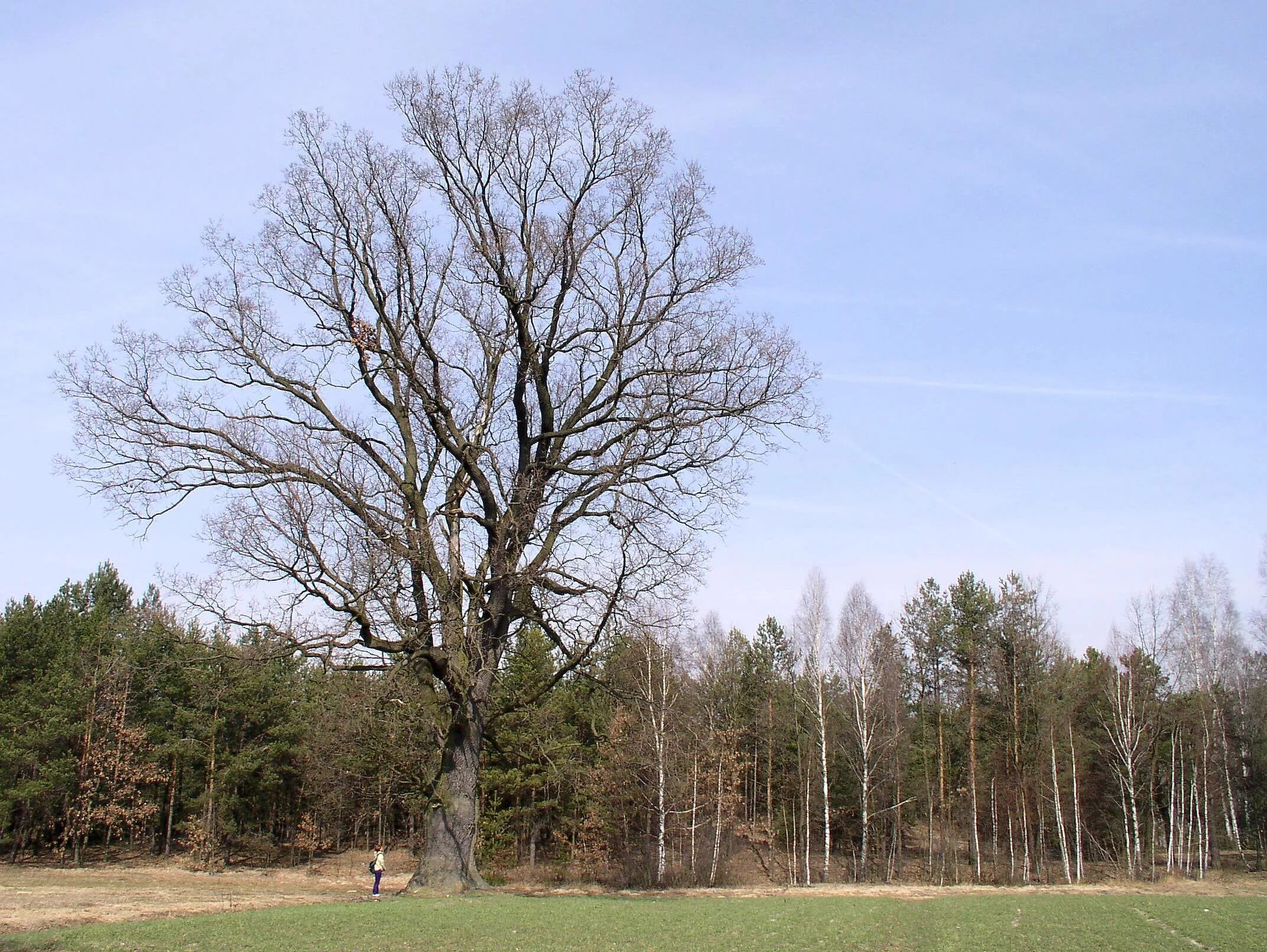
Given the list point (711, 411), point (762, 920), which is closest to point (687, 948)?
point (762, 920)

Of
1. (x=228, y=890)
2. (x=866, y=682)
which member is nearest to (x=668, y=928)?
(x=228, y=890)

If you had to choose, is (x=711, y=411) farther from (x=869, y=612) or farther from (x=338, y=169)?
(x=869, y=612)

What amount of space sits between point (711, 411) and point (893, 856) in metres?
34.1

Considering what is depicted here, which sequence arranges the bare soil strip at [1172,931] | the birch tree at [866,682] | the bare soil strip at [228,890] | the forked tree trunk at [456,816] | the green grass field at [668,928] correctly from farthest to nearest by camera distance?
the birch tree at [866,682] < the forked tree trunk at [456,816] < the bare soil strip at [228,890] < the bare soil strip at [1172,931] < the green grass field at [668,928]

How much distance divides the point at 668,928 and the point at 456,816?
6.24 m

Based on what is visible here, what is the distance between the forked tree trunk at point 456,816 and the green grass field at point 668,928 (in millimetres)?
893

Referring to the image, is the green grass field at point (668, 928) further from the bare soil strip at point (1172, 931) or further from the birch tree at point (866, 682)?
the birch tree at point (866, 682)

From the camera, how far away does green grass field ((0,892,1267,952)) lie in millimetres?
12094

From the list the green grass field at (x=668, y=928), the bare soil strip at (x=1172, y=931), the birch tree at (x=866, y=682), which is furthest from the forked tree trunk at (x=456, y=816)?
the birch tree at (x=866, y=682)

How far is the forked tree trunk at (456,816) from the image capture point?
1916cm

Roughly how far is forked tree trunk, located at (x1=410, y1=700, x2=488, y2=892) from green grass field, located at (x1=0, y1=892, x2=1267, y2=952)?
89 cm

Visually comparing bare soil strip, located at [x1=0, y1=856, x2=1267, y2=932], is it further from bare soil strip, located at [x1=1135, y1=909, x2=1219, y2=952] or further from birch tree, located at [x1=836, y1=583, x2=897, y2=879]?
birch tree, located at [x1=836, y1=583, x2=897, y2=879]

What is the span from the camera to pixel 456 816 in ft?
63.3

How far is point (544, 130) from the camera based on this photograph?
2031 centimetres
